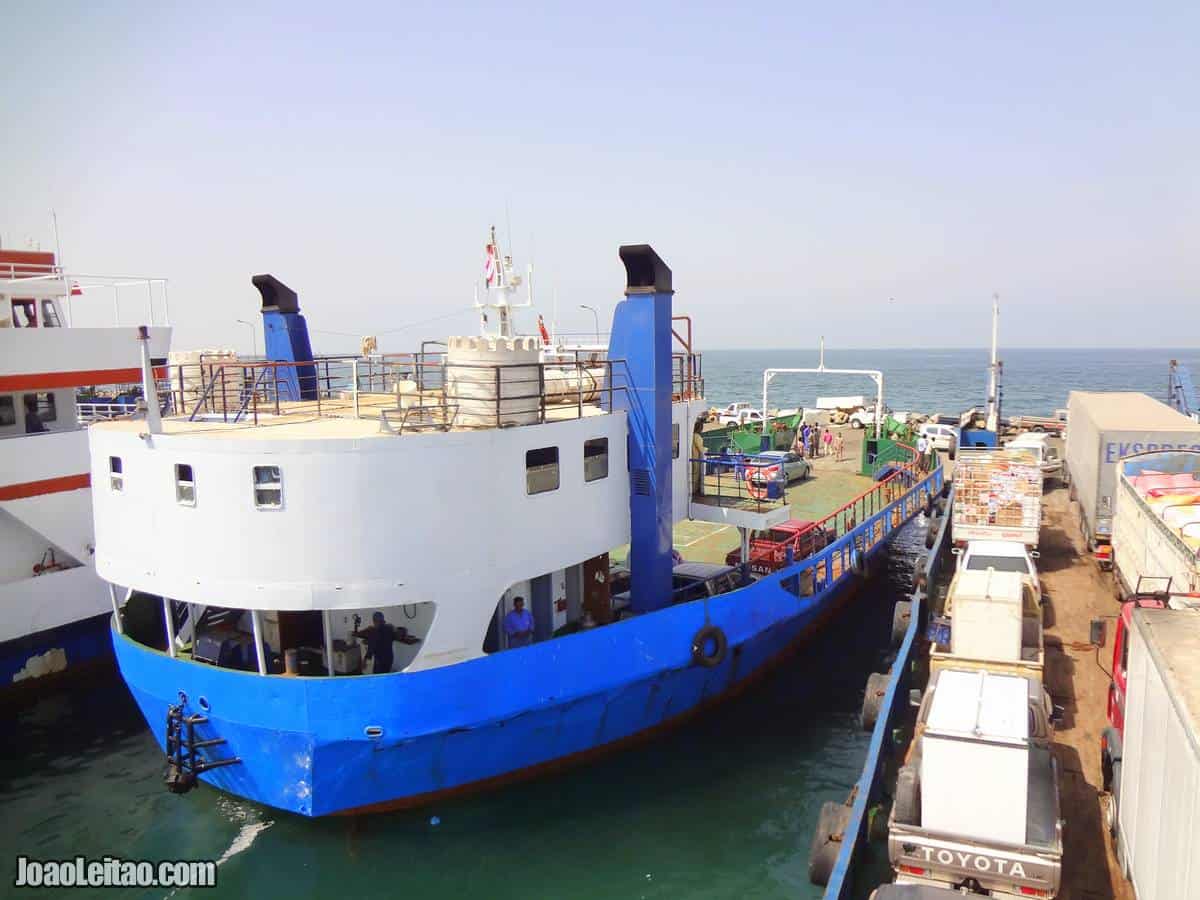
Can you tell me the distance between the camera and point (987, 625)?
425 inches

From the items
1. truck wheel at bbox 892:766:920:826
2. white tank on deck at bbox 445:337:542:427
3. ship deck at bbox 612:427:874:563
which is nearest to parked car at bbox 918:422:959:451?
ship deck at bbox 612:427:874:563

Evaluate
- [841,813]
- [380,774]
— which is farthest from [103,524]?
[841,813]

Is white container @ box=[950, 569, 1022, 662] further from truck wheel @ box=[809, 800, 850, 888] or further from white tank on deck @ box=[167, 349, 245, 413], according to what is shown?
white tank on deck @ box=[167, 349, 245, 413]

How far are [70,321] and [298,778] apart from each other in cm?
1158

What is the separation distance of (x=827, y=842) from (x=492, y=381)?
6273 millimetres

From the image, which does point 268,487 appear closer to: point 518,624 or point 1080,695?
point 518,624

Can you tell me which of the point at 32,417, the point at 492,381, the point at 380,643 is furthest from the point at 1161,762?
the point at 32,417

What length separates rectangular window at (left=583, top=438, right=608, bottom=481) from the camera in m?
11.6

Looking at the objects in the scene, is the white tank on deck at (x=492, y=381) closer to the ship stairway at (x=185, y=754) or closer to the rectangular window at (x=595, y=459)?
the rectangular window at (x=595, y=459)

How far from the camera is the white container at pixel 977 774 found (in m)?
7.27

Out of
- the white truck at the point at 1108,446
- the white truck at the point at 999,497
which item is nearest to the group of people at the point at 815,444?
the white truck at the point at 1108,446

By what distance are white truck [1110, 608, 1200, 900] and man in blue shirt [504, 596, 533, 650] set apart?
646 cm

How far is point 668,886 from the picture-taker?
9469mm

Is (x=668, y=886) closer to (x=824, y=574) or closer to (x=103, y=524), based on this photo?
(x=824, y=574)
